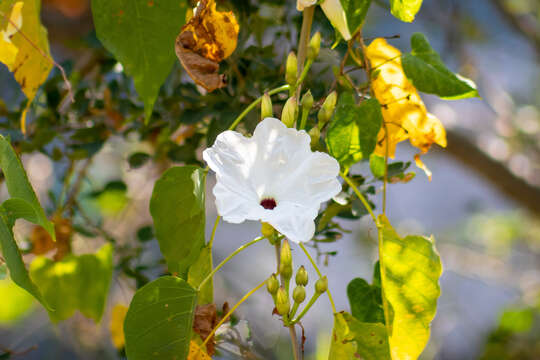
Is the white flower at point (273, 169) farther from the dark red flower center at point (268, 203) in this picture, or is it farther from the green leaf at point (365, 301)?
the green leaf at point (365, 301)

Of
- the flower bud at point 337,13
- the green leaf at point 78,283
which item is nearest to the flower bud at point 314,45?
the flower bud at point 337,13

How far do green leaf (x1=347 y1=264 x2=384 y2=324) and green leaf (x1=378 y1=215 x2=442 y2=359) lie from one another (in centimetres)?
10

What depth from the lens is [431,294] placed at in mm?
490

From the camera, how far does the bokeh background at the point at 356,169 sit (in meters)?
0.84

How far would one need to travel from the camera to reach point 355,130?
51 cm

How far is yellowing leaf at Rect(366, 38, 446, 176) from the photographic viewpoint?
573mm

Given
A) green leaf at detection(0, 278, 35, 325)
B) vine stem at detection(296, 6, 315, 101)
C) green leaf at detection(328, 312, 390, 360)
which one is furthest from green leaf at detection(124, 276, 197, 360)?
green leaf at detection(0, 278, 35, 325)

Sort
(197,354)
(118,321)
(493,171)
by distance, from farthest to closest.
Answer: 1. (493,171)
2. (118,321)
3. (197,354)

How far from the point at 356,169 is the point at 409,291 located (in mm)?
247

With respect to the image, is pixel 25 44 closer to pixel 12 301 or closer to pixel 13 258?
pixel 13 258

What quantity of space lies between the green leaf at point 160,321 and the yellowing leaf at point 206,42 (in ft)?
0.63

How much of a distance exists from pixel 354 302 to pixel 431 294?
4.7 inches

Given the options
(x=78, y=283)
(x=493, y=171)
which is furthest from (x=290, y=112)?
(x=493, y=171)

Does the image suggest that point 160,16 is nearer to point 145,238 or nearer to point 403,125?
point 403,125
